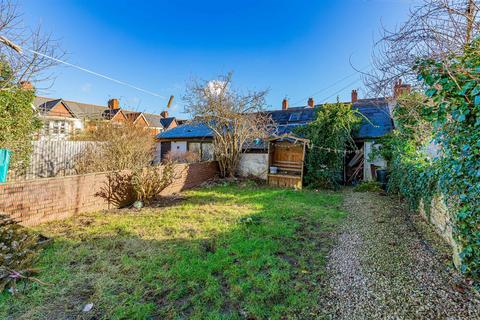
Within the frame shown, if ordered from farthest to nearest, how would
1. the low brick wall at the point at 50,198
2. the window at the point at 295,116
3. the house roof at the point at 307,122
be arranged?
the window at the point at 295,116 → the house roof at the point at 307,122 → the low brick wall at the point at 50,198

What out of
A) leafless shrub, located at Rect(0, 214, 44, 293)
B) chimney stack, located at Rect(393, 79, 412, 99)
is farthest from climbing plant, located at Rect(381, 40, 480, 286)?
leafless shrub, located at Rect(0, 214, 44, 293)

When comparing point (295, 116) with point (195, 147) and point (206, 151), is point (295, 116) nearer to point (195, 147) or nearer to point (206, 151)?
point (206, 151)

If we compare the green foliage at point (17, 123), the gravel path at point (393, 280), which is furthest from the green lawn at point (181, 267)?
the green foliage at point (17, 123)

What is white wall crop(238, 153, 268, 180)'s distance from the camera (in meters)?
11.1

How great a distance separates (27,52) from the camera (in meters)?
5.88

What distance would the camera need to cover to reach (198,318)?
222 centimetres

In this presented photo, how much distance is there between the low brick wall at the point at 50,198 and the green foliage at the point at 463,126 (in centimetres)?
699

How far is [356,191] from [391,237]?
5.03 meters

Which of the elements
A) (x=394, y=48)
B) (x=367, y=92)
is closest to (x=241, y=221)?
(x=367, y=92)

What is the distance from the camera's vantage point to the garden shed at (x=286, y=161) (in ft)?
32.2

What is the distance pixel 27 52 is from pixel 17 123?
2716 mm

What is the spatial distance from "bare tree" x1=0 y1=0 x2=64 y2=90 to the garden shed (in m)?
8.41

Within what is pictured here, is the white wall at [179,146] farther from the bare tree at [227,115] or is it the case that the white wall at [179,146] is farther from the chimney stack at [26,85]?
the chimney stack at [26,85]

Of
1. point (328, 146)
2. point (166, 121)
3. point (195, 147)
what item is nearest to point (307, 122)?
point (328, 146)
